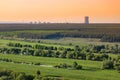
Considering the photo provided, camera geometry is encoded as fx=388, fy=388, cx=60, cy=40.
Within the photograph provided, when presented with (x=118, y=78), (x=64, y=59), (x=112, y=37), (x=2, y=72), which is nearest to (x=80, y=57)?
(x=64, y=59)

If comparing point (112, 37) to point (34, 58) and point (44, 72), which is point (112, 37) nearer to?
point (34, 58)

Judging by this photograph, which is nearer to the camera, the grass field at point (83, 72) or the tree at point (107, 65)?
the grass field at point (83, 72)

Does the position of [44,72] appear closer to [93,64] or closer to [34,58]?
[93,64]

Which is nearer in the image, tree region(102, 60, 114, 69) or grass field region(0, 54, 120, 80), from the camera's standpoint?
grass field region(0, 54, 120, 80)

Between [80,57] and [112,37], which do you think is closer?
[80,57]

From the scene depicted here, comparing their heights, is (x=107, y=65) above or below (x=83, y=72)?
above

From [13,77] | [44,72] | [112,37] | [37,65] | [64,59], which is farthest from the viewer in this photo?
[112,37]

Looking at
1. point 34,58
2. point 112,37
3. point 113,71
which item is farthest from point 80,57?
point 112,37

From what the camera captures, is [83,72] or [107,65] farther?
[107,65]

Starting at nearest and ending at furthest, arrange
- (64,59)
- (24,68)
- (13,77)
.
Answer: (13,77), (24,68), (64,59)
